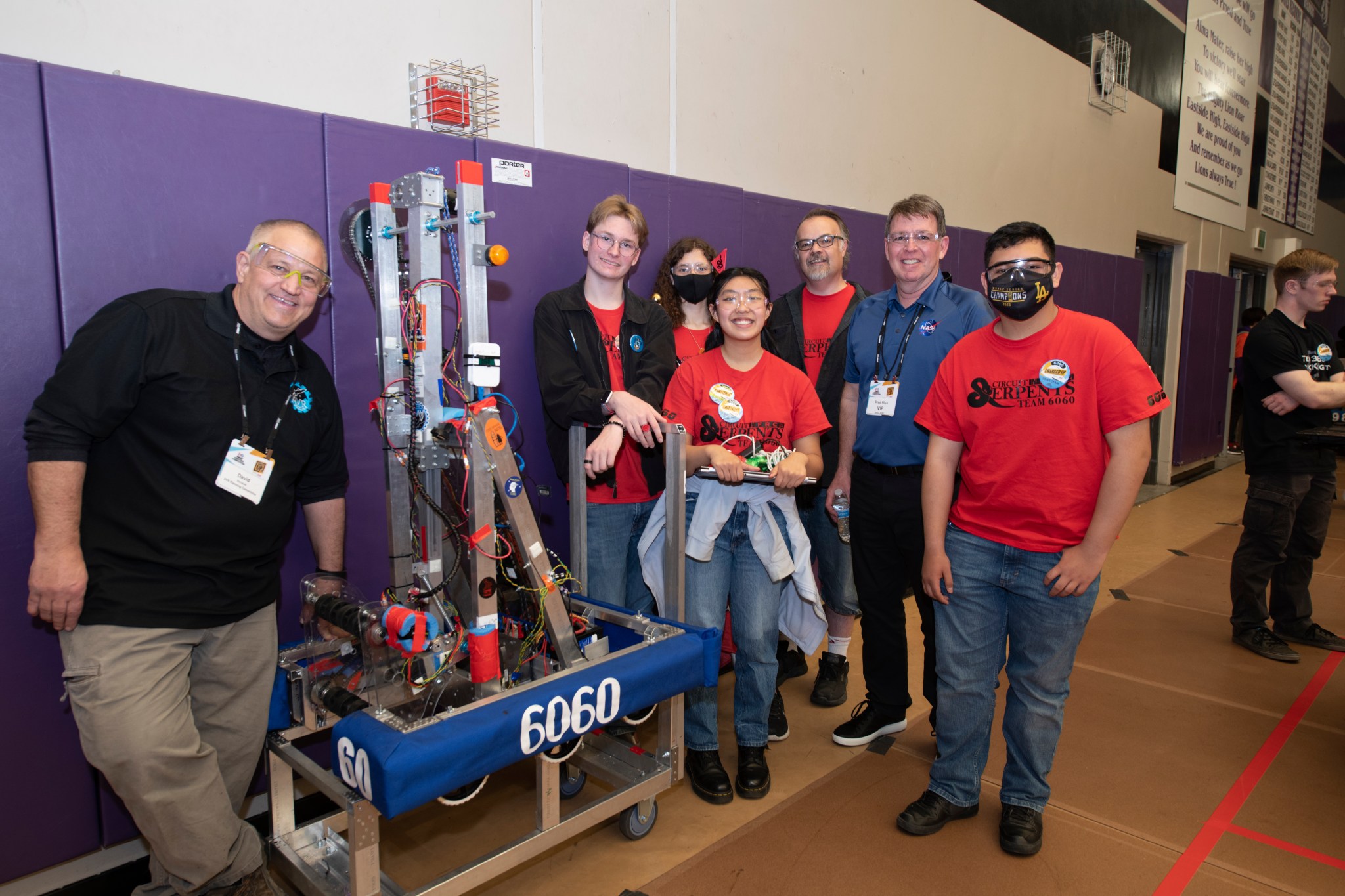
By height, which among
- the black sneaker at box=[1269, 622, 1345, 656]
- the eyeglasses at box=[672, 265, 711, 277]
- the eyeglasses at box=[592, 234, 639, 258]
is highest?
the eyeglasses at box=[592, 234, 639, 258]

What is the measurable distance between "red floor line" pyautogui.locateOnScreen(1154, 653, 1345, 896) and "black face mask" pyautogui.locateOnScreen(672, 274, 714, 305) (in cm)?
220

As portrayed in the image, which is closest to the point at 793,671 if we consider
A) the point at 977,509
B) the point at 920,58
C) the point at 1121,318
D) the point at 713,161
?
the point at 977,509

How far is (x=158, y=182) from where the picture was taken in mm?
1993

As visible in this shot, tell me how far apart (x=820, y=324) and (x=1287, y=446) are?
224cm

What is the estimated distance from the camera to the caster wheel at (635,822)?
91.1 inches

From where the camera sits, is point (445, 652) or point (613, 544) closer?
point (445, 652)

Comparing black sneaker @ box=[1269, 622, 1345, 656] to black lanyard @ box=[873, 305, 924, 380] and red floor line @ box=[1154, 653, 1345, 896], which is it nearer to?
red floor line @ box=[1154, 653, 1345, 896]

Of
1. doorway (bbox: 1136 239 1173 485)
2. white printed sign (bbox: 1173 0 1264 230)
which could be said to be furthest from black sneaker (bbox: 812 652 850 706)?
white printed sign (bbox: 1173 0 1264 230)

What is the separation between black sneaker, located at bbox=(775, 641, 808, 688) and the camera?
11.2 feet

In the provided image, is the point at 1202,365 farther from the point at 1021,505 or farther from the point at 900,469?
the point at 1021,505

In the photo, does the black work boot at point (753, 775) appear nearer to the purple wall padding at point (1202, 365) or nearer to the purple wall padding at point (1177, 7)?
the purple wall padding at point (1202, 365)

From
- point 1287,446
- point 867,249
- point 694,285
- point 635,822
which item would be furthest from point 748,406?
point 1287,446

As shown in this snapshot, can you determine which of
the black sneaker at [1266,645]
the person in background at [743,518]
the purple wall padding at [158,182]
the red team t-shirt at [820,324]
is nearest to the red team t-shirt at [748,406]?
the person in background at [743,518]

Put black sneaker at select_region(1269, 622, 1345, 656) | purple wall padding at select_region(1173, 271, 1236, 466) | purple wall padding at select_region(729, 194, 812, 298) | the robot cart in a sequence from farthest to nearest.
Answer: purple wall padding at select_region(1173, 271, 1236, 466) < black sneaker at select_region(1269, 622, 1345, 656) < purple wall padding at select_region(729, 194, 812, 298) < the robot cart
